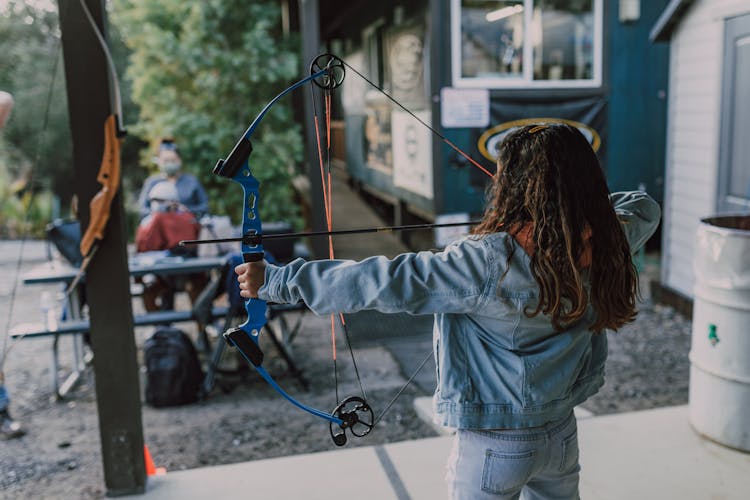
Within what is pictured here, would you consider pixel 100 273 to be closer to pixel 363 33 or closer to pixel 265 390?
pixel 265 390

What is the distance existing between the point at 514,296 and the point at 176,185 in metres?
4.74

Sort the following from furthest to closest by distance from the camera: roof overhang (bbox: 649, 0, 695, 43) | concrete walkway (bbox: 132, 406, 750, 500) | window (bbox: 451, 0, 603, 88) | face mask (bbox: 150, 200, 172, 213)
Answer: window (bbox: 451, 0, 603, 88)
roof overhang (bbox: 649, 0, 695, 43)
face mask (bbox: 150, 200, 172, 213)
concrete walkway (bbox: 132, 406, 750, 500)

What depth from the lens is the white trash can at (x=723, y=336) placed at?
3.15m

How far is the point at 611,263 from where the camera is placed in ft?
5.23

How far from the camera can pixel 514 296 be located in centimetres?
153

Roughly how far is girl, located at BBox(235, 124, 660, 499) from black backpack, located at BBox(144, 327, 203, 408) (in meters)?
3.11

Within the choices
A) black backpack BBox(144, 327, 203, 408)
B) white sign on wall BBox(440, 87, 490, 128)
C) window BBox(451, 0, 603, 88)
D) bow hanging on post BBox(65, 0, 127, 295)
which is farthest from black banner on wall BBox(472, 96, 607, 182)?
bow hanging on post BBox(65, 0, 127, 295)

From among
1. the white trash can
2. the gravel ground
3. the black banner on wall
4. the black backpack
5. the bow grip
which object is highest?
the black banner on wall

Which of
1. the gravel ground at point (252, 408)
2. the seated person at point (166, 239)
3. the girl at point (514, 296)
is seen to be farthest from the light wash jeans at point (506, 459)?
the seated person at point (166, 239)

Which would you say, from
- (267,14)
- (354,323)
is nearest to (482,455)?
(354,323)

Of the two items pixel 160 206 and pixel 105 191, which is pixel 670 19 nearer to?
pixel 160 206

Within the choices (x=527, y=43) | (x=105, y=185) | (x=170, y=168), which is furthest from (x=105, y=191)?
(x=527, y=43)

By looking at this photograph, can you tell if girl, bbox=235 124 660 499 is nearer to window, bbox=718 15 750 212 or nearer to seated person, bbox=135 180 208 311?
seated person, bbox=135 180 208 311

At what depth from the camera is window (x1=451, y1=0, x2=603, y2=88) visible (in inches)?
260
